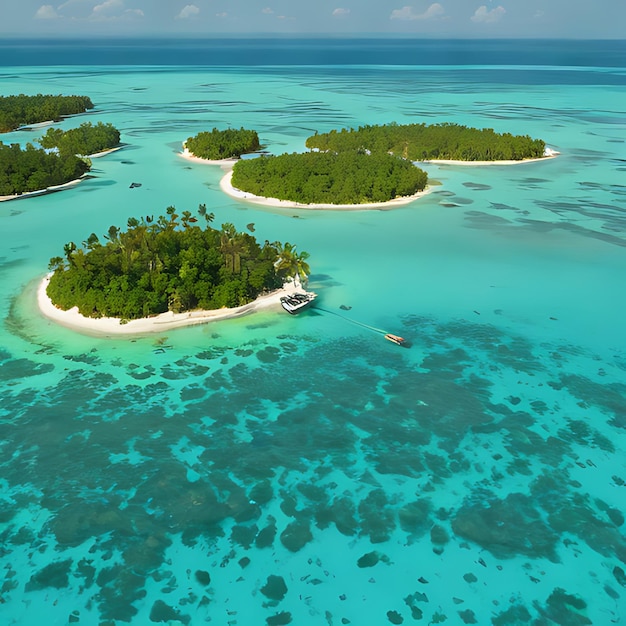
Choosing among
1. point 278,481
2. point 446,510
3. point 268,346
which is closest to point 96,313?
point 268,346

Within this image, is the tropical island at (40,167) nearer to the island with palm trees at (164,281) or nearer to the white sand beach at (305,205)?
the white sand beach at (305,205)

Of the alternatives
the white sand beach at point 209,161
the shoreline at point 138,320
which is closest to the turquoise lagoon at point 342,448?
the shoreline at point 138,320

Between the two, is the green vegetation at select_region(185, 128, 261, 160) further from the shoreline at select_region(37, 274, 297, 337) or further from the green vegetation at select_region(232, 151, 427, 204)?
the shoreline at select_region(37, 274, 297, 337)

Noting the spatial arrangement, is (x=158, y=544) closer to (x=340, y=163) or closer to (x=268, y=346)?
(x=268, y=346)

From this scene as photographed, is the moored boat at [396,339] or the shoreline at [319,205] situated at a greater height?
the moored boat at [396,339]

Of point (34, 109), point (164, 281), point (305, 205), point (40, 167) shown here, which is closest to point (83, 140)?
point (40, 167)

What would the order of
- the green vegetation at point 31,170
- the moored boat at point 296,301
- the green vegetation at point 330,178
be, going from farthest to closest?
the green vegetation at point 31,170
the green vegetation at point 330,178
the moored boat at point 296,301

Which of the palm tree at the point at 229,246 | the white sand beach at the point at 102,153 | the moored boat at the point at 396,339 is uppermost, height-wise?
the palm tree at the point at 229,246

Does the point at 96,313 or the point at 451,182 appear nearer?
the point at 96,313
